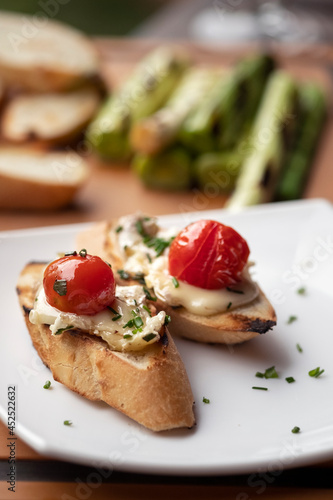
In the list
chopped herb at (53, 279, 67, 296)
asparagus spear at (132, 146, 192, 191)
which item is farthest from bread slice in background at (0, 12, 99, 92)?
chopped herb at (53, 279, 67, 296)

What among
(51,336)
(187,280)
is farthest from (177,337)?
(51,336)

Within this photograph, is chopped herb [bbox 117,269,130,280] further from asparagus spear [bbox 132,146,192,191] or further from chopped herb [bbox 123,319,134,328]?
asparagus spear [bbox 132,146,192,191]

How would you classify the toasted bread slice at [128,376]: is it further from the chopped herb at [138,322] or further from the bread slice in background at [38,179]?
the bread slice in background at [38,179]

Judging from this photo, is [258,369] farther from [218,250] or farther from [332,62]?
[332,62]

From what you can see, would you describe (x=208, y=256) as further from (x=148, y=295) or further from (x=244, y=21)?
(x=244, y=21)

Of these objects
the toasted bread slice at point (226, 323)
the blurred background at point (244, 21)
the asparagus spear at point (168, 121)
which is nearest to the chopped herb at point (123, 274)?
the toasted bread slice at point (226, 323)

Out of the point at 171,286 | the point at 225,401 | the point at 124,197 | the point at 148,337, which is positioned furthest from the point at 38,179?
the point at 225,401
